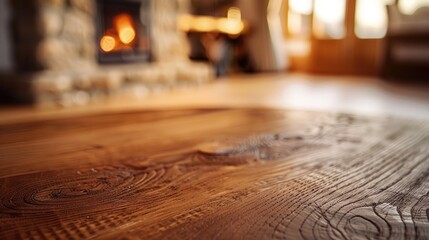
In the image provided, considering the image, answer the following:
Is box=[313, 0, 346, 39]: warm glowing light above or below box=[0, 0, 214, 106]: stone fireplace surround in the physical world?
above

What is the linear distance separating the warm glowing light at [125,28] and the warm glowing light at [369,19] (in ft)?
11.3

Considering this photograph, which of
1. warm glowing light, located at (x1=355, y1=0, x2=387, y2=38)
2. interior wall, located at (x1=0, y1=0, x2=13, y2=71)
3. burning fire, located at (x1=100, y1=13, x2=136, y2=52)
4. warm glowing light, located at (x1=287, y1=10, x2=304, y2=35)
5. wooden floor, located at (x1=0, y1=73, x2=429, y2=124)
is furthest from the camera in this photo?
warm glowing light, located at (x1=287, y1=10, x2=304, y2=35)

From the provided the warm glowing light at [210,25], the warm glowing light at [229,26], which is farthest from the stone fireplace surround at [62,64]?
the warm glowing light at [229,26]

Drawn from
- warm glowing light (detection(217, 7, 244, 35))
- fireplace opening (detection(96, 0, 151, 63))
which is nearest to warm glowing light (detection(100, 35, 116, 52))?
fireplace opening (detection(96, 0, 151, 63))

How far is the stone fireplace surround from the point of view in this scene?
7.79 ft

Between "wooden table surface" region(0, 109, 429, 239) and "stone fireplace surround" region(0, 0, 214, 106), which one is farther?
"stone fireplace surround" region(0, 0, 214, 106)

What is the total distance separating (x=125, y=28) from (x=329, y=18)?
3514 mm

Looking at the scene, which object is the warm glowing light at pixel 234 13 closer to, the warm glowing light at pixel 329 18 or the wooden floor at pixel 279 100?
the warm glowing light at pixel 329 18

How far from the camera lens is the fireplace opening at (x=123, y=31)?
283cm

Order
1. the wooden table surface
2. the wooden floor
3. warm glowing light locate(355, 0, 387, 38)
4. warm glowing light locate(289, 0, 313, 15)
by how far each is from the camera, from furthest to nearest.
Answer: warm glowing light locate(289, 0, 313, 15)
warm glowing light locate(355, 0, 387, 38)
the wooden floor
the wooden table surface

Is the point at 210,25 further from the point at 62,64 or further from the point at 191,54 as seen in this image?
the point at 62,64

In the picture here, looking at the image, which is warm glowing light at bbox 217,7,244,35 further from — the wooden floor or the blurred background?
the wooden floor

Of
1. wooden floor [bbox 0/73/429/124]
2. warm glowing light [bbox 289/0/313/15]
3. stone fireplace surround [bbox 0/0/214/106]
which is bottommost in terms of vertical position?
wooden floor [bbox 0/73/429/124]

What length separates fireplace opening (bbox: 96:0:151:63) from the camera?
2.83 m
